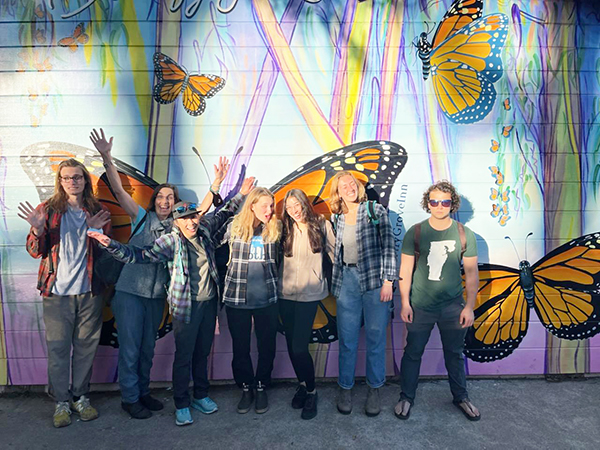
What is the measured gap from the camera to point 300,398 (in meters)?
2.95

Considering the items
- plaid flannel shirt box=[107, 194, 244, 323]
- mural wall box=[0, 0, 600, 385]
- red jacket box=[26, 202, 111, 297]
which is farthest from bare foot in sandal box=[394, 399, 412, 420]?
red jacket box=[26, 202, 111, 297]

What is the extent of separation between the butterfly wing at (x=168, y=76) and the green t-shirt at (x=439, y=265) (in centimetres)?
253

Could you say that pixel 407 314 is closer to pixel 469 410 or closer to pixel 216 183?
pixel 469 410

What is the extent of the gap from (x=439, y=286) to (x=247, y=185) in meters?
1.87

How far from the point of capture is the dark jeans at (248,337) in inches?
109

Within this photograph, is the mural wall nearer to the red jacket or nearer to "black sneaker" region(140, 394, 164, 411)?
"black sneaker" region(140, 394, 164, 411)

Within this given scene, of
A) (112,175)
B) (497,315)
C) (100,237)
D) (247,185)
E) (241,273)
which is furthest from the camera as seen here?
(497,315)

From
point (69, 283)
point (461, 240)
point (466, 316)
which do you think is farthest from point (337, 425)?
point (69, 283)

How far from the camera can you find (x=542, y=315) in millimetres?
3389

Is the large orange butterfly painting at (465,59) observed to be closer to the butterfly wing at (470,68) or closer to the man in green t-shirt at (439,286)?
the butterfly wing at (470,68)

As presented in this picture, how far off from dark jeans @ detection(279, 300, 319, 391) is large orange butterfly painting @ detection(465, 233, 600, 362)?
1.70 metres

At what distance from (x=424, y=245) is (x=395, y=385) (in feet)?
4.82

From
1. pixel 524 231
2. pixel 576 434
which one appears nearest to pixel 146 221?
pixel 524 231

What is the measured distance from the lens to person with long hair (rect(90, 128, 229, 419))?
2.77 metres
